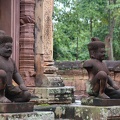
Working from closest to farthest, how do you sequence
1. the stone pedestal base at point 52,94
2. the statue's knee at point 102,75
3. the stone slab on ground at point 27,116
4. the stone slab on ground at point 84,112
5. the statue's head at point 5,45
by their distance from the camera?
the stone slab on ground at point 27,116
the statue's head at point 5,45
the stone slab on ground at point 84,112
the statue's knee at point 102,75
the stone pedestal base at point 52,94

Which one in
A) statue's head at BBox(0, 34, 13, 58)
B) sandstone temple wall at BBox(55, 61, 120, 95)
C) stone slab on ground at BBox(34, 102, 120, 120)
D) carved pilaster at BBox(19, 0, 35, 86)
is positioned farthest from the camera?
sandstone temple wall at BBox(55, 61, 120, 95)

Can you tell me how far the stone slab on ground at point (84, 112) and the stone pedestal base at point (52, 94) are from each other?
1.52 ft

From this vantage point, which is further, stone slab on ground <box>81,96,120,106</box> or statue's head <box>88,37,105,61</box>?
statue's head <box>88,37,105,61</box>

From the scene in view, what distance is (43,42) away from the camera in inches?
455

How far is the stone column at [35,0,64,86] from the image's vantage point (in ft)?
37.6

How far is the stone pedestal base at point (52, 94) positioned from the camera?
10.7 m

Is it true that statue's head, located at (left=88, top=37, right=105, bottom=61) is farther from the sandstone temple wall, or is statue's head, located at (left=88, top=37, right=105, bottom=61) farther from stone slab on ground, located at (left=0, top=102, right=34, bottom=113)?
the sandstone temple wall

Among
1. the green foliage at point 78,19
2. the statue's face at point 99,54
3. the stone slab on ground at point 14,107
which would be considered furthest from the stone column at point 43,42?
the green foliage at point 78,19

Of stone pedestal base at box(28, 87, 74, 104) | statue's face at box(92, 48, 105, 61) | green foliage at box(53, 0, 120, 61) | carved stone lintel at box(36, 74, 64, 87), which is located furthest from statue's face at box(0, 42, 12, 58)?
green foliage at box(53, 0, 120, 61)

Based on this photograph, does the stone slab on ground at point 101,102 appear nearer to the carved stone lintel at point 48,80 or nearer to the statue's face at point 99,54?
the statue's face at point 99,54

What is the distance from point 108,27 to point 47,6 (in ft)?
49.1

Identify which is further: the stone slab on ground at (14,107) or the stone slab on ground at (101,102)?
the stone slab on ground at (101,102)

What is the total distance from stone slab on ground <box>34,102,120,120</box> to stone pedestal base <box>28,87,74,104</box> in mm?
464

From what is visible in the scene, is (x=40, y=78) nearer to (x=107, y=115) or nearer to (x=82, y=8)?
(x=107, y=115)
